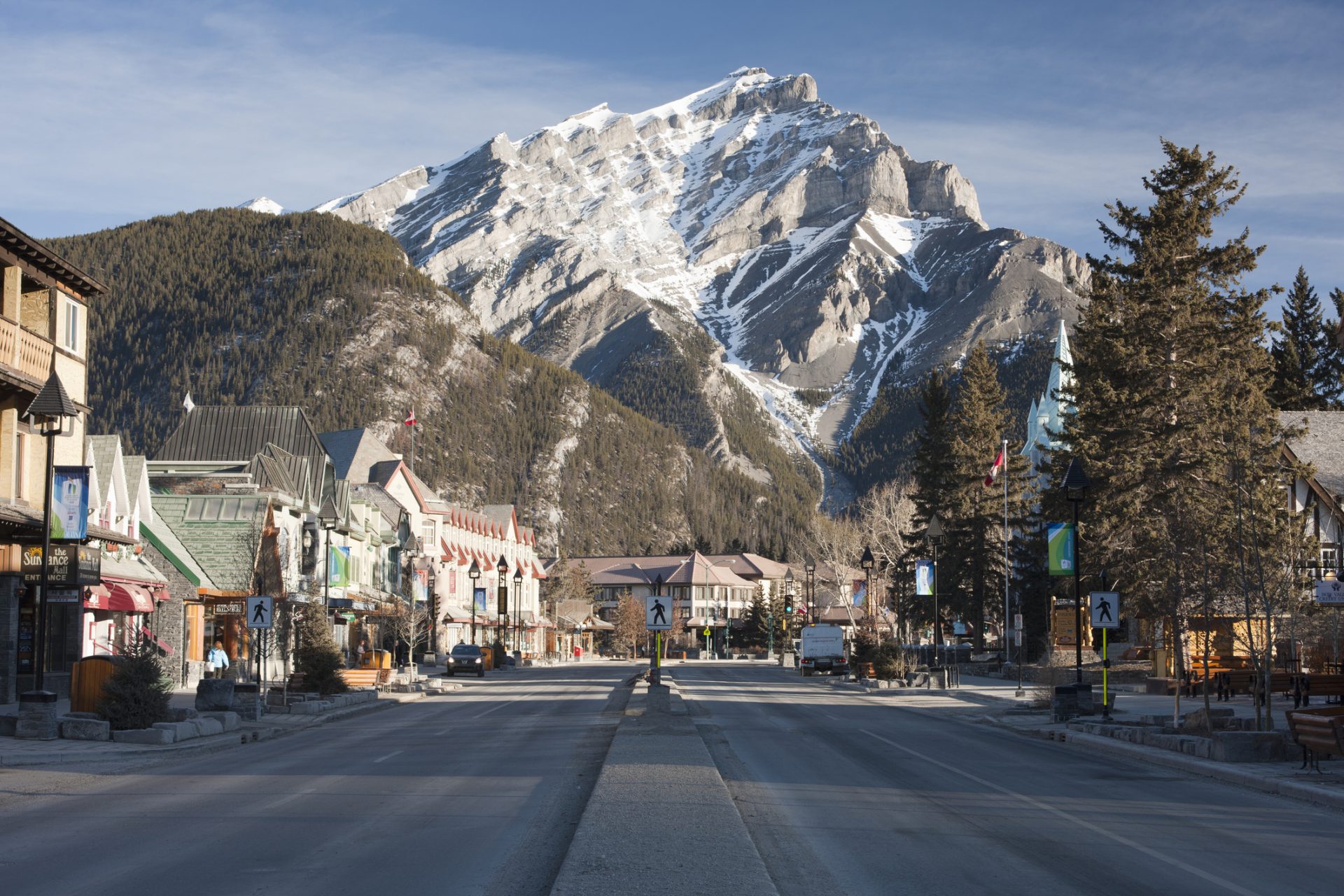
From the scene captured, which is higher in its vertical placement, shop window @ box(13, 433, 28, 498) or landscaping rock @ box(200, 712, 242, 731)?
shop window @ box(13, 433, 28, 498)

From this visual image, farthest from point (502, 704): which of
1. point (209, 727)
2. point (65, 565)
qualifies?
point (209, 727)

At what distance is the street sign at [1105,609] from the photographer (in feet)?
89.7

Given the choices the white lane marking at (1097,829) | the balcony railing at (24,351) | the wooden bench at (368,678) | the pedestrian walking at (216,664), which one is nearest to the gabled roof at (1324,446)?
the wooden bench at (368,678)

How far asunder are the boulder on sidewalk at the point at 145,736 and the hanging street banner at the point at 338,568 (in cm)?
3646

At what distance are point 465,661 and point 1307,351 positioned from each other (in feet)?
226

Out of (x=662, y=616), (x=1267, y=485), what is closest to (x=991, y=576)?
(x=1267, y=485)

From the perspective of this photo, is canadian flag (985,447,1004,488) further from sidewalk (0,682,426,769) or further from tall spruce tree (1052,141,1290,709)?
sidewalk (0,682,426,769)

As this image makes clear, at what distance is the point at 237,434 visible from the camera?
81.2 meters

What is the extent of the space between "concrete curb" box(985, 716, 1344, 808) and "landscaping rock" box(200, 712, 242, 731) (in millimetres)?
17293

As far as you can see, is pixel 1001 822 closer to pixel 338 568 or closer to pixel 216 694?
pixel 216 694

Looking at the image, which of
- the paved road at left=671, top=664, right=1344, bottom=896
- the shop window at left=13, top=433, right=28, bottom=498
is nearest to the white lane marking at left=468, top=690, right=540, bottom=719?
the paved road at left=671, top=664, right=1344, bottom=896

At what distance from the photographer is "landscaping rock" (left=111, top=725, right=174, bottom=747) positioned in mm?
22891

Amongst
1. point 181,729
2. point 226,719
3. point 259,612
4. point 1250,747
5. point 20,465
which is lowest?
point 226,719

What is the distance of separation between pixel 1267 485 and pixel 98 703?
39.9m
